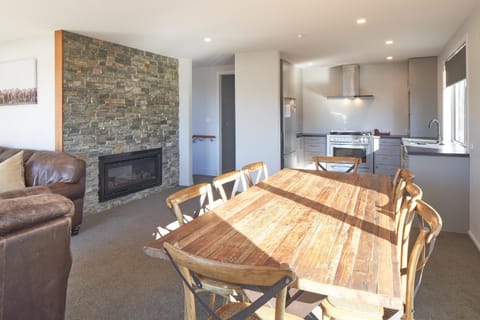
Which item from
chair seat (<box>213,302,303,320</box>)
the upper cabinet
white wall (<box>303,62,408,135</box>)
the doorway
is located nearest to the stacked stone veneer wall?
the doorway

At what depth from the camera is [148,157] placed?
19.0ft

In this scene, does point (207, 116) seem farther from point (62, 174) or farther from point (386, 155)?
point (62, 174)

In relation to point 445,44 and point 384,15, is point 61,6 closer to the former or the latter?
point 384,15

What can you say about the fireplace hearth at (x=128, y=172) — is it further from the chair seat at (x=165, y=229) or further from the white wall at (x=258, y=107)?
the white wall at (x=258, y=107)

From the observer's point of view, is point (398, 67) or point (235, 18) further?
point (398, 67)

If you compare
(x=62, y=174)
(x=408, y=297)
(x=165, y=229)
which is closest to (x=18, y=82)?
(x=62, y=174)

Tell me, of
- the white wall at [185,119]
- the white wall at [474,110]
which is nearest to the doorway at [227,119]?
the white wall at [185,119]

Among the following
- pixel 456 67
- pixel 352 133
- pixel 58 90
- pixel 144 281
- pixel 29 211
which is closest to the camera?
pixel 29 211

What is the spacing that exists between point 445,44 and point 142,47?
469cm

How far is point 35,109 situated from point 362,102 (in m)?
6.08

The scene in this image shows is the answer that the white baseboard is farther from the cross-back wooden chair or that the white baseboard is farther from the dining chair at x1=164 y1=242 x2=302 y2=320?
the dining chair at x1=164 y1=242 x2=302 y2=320

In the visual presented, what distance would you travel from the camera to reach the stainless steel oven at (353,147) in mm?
6824

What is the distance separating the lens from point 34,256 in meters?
1.62

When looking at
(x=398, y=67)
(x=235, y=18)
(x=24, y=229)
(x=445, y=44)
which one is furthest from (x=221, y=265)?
(x=398, y=67)
